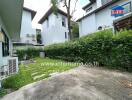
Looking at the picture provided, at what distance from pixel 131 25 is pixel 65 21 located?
19941mm

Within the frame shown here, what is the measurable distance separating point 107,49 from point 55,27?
61.4ft

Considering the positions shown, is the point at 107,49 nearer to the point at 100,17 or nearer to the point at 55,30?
the point at 100,17

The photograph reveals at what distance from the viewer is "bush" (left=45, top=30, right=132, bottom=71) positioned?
884 centimetres

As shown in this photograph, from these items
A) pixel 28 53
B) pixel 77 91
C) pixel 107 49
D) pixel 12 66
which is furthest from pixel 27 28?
pixel 77 91

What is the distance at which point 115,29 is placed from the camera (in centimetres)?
1106

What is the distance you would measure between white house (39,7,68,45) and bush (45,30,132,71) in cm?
1476

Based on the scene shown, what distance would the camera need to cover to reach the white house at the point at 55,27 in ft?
91.8

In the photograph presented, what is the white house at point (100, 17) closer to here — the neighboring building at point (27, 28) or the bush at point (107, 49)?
the bush at point (107, 49)

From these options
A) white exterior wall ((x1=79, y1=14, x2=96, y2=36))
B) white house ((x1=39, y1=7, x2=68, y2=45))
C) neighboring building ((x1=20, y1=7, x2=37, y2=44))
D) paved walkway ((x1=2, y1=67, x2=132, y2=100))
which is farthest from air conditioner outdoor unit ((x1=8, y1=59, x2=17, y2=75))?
white house ((x1=39, y1=7, x2=68, y2=45))

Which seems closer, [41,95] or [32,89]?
[41,95]

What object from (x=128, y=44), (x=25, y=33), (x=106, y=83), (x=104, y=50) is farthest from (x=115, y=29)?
(x=25, y=33)

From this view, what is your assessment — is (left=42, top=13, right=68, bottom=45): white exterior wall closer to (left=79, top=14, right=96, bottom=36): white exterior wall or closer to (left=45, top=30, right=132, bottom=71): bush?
(left=79, top=14, right=96, bottom=36): white exterior wall

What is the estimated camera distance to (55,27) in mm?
27891

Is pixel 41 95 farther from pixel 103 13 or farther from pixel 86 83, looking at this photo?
pixel 103 13
